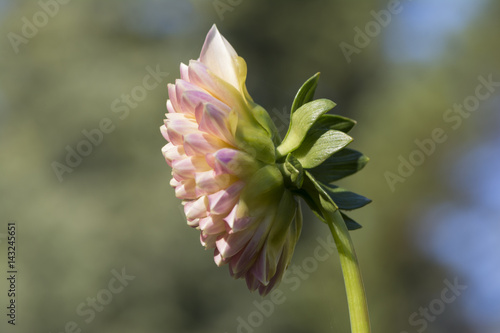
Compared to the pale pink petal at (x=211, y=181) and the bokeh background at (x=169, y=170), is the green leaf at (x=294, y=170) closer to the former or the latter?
the pale pink petal at (x=211, y=181)

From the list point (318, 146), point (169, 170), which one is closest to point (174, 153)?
point (318, 146)

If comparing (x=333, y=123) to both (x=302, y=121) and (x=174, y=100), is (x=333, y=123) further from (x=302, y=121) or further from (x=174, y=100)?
(x=174, y=100)

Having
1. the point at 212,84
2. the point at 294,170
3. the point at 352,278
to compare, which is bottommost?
the point at 352,278

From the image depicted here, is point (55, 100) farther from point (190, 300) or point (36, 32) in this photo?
point (190, 300)

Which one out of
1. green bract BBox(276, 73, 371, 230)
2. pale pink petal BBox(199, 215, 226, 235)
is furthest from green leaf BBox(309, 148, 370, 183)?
pale pink petal BBox(199, 215, 226, 235)

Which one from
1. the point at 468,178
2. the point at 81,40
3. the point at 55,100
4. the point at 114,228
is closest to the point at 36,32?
the point at 81,40

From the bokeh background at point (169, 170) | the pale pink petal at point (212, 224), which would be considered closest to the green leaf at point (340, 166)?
the pale pink petal at point (212, 224)
